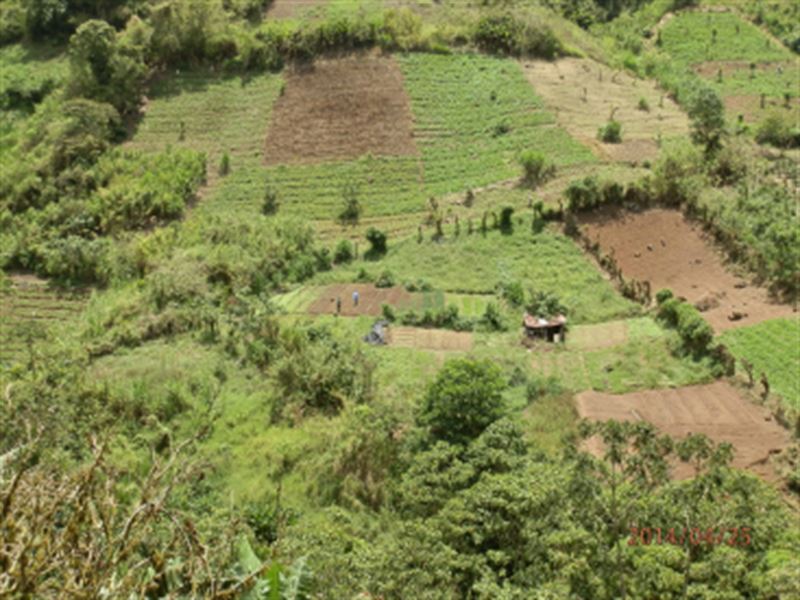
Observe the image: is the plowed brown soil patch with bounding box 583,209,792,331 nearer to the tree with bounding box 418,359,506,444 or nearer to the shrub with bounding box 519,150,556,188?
the shrub with bounding box 519,150,556,188

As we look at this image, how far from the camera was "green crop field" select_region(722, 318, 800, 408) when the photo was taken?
73.8 ft

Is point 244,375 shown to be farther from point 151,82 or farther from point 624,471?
point 151,82

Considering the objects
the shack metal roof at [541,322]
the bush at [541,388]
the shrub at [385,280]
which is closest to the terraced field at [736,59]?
the shack metal roof at [541,322]

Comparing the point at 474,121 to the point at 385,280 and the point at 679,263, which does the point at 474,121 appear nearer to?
the point at 385,280

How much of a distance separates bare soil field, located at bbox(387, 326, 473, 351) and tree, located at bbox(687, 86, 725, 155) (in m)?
14.7

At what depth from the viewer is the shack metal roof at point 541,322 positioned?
25.6 m

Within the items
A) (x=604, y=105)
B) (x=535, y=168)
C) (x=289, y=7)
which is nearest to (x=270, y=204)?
(x=535, y=168)

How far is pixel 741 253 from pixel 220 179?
21682 millimetres

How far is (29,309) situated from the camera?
1179 inches

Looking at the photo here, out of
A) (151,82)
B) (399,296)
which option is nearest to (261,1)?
(151,82)

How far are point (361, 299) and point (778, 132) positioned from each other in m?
21.0

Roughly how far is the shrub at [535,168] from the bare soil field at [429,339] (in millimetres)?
10342

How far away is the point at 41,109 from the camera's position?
40000mm

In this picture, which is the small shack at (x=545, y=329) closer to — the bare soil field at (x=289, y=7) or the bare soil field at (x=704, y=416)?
the bare soil field at (x=704, y=416)
